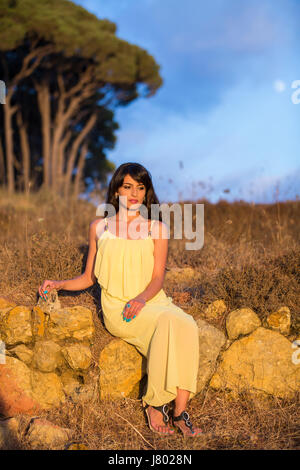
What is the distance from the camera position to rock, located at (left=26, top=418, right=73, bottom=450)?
2.08 meters

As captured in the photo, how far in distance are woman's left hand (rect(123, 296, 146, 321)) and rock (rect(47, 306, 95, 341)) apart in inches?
16.4

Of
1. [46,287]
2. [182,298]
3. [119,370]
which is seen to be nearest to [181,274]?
[182,298]

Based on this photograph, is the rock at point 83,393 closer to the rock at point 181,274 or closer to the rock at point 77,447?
the rock at point 77,447

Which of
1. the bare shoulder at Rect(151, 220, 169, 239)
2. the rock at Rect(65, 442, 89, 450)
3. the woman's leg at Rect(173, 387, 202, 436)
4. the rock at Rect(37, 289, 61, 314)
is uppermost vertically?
the bare shoulder at Rect(151, 220, 169, 239)

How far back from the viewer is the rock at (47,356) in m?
2.53

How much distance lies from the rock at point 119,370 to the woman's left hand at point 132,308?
0.30m

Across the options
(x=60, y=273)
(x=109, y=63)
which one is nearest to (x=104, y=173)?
(x=109, y=63)

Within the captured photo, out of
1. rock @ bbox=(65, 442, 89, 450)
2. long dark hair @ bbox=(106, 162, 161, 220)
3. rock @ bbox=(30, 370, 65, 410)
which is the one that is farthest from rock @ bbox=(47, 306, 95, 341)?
long dark hair @ bbox=(106, 162, 161, 220)

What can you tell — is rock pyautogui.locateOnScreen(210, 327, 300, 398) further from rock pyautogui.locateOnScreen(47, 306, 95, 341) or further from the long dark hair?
the long dark hair

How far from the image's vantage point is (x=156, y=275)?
101 inches

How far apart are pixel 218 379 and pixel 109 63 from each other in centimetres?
1217

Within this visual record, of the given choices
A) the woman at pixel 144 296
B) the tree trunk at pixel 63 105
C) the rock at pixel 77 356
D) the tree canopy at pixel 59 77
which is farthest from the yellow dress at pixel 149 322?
the tree trunk at pixel 63 105

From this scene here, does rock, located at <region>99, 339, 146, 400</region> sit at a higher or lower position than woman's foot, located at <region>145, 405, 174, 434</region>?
higher

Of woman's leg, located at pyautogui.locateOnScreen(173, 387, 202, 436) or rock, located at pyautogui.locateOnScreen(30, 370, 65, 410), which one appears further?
rock, located at pyautogui.locateOnScreen(30, 370, 65, 410)
